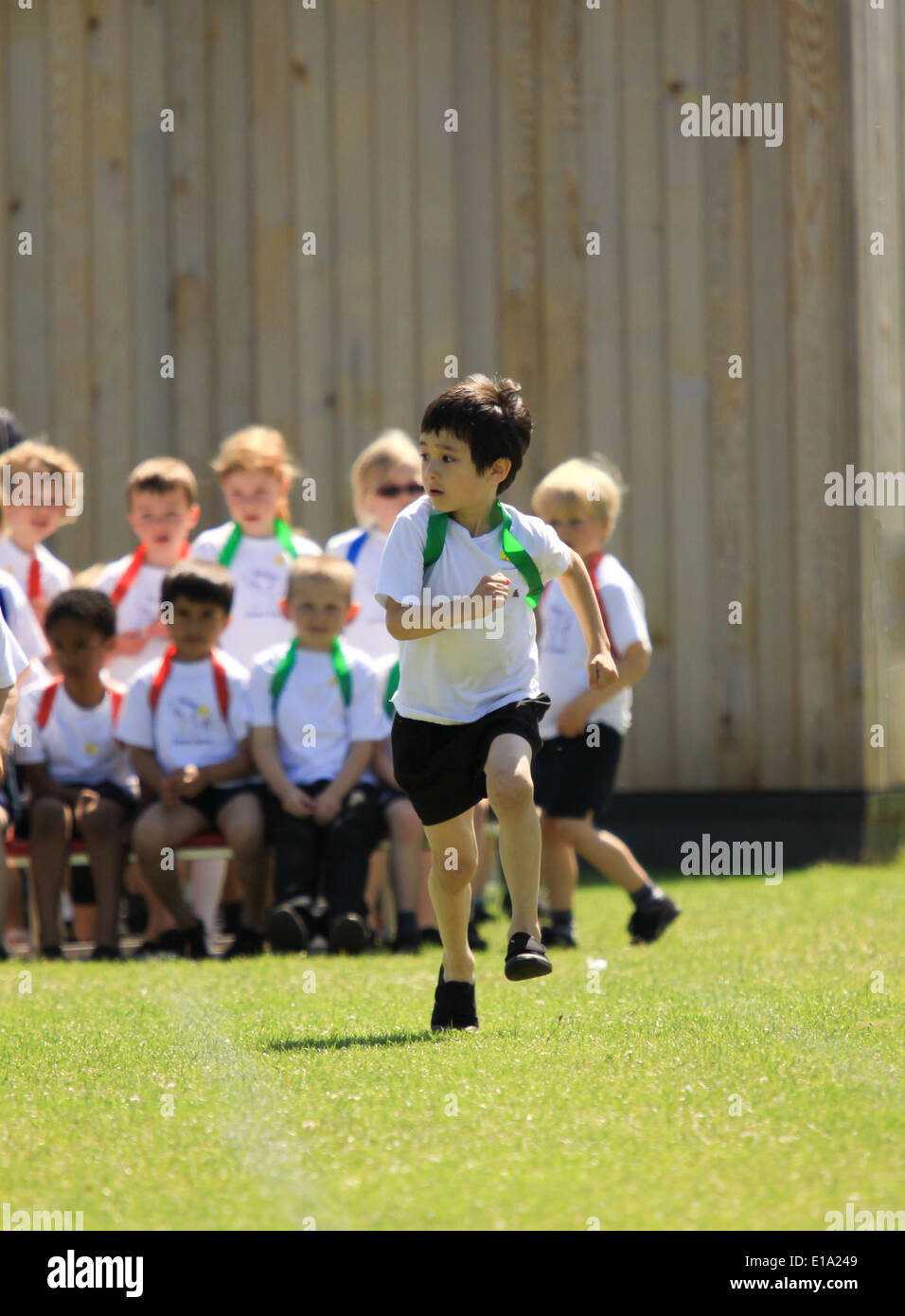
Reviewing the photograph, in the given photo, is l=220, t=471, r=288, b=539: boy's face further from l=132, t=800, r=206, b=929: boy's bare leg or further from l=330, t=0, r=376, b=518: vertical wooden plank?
l=330, t=0, r=376, b=518: vertical wooden plank

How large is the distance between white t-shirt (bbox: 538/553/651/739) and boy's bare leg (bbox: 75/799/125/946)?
1863mm

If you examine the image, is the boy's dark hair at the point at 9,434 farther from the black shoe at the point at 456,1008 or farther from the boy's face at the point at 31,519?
the black shoe at the point at 456,1008

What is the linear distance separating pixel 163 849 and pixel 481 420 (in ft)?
10.1

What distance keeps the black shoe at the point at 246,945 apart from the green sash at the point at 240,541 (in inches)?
70.9

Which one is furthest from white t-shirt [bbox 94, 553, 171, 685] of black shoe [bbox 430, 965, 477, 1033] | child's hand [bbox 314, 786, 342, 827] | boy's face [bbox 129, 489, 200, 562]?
black shoe [bbox 430, 965, 477, 1033]

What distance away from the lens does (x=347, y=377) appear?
32.3 feet

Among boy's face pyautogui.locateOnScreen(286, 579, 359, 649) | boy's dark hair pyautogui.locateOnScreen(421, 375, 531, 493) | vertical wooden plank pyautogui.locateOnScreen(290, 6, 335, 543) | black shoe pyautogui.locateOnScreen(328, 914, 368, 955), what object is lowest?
black shoe pyautogui.locateOnScreen(328, 914, 368, 955)

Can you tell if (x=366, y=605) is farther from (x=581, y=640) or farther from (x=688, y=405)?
(x=688, y=405)

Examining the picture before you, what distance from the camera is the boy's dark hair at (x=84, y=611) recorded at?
711 cm

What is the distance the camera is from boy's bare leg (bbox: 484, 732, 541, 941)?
4.26 m

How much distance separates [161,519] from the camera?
7.73 m

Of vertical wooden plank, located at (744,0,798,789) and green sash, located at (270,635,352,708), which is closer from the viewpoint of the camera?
green sash, located at (270,635,352,708)
